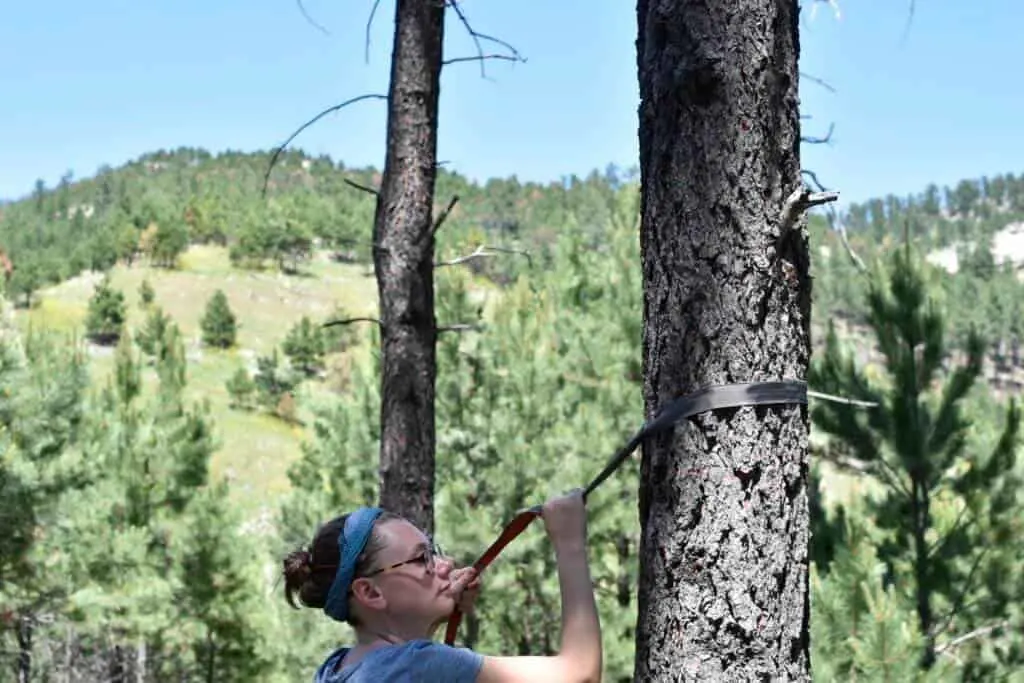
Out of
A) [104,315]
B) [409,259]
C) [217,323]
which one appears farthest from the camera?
[217,323]

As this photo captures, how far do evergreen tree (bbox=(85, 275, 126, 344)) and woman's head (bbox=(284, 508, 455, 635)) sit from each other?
56558mm

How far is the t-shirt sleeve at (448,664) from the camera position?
1558mm

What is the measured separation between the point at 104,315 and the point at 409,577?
189 ft

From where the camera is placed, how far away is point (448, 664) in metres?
1.57

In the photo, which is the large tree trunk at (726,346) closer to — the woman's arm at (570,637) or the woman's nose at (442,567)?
the woman's arm at (570,637)

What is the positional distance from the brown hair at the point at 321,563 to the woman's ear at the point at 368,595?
0.09 ft

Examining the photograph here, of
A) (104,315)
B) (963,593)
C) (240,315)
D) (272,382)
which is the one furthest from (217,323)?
(963,593)

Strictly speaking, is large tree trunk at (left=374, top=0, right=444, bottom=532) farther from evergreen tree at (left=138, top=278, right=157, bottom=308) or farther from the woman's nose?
evergreen tree at (left=138, top=278, right=157, bottom=308)

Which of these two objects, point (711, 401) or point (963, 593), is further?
point (963, 593)

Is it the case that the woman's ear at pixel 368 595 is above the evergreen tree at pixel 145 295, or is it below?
below

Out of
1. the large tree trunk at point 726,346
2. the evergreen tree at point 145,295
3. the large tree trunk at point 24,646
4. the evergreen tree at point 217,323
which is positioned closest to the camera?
the large tree trunk at point 726,346

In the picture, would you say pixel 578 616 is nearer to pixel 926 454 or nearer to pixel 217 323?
pixel 926 454

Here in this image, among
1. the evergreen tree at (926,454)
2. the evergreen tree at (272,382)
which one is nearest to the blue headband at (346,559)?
the evergreen tree at (926,454)

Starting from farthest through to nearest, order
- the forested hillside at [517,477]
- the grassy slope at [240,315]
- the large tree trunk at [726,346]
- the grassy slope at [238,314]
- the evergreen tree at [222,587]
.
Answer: the grassy slope at [238,314]
the grassy slope at [240,315]
the evergreen tree at [222,587]
the forested hillside at [517,477]
the large tree trunk at [726,346]
